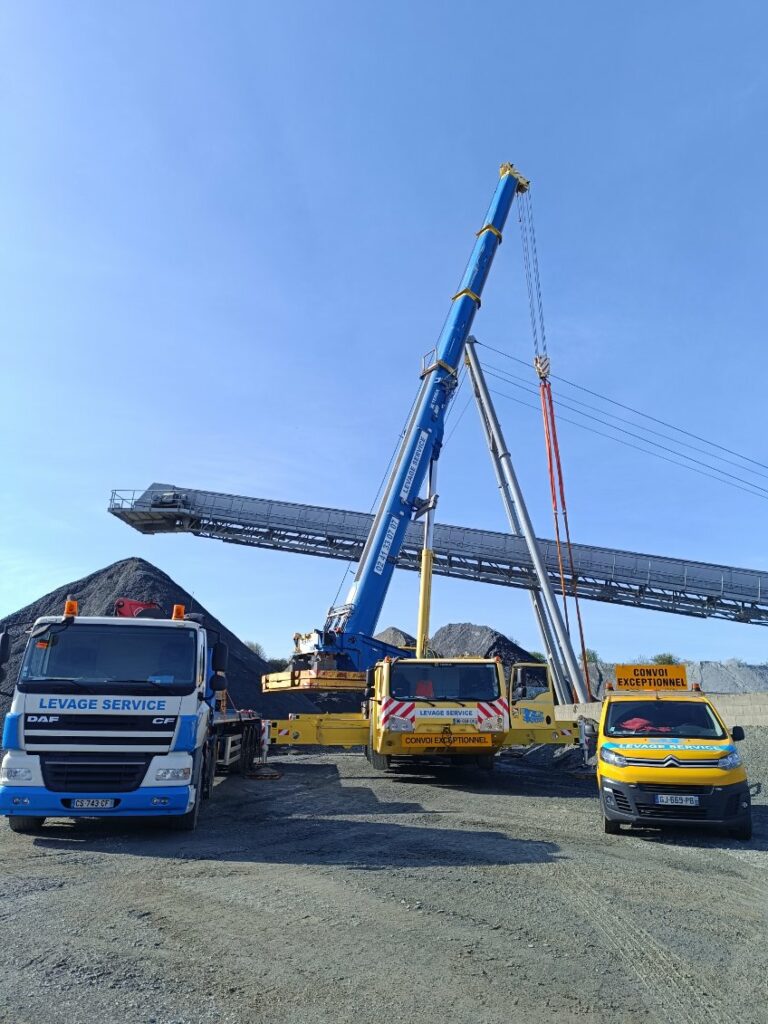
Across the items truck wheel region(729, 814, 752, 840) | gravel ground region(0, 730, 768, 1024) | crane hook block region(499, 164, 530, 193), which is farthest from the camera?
crane hook block region(499, 164, 530, 193)

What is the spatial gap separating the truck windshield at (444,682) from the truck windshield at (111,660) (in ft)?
18.5

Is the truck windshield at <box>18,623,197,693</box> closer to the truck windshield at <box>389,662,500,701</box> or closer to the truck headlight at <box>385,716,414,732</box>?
the truck headlight at <box>385,716,414,732</box>

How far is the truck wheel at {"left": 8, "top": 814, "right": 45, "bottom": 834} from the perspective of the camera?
28.1ft

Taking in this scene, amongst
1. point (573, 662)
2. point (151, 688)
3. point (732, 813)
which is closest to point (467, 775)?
point (732, 813)

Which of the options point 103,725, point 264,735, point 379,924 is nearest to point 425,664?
point 264,735

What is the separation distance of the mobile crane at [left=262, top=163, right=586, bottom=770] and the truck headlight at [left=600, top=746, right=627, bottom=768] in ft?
13.9

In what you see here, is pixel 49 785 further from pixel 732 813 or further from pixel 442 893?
pixel 732 813

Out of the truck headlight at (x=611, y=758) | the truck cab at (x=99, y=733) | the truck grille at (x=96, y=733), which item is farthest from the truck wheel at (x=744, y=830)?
the truck headlight at (x=611, y=758)

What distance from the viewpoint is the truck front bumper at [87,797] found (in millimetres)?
8117

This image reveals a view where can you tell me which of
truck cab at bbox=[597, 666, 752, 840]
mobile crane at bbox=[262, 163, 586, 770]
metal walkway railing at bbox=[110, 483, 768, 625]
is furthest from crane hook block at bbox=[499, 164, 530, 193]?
truck cab at bbox=[597, 666, 752, 840]

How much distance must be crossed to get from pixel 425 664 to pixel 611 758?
537 centimetres

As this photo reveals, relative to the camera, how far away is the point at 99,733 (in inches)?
326

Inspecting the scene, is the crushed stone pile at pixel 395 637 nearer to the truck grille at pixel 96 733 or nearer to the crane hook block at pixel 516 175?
the crane hook block at pixel 516 175

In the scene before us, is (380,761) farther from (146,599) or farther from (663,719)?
(146,599)
